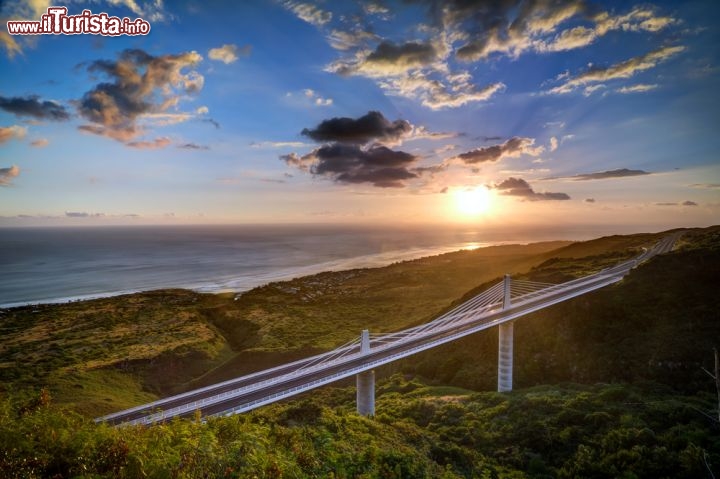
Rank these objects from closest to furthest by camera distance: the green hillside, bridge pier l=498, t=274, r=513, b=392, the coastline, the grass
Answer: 1. the green hillside
2. bridge pier l=498, t=274, r=513, b=392
3. the grass
4. the coastline

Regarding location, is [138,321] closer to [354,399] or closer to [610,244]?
[354,399]

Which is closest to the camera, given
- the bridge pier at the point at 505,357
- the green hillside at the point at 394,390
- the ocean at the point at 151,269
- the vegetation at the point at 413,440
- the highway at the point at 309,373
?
the vegetation at the point at 413,440

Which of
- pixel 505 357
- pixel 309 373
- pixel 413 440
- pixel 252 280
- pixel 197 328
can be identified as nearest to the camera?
pixel 413 440

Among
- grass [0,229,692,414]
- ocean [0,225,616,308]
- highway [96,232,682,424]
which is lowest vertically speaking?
grass [0,229,692,414]

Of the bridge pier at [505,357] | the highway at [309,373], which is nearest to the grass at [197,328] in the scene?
the highway at [309,373]

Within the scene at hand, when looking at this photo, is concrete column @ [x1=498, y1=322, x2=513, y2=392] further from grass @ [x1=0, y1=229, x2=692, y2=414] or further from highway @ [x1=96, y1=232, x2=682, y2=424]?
grass @ [x1=0, y1=229, x2=692, y2=414]

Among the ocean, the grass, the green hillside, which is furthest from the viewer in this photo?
the ocean

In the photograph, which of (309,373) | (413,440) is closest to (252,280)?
(309,373)

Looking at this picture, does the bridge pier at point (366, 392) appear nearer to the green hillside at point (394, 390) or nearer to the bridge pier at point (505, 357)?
the green hillside at point (394, 390)

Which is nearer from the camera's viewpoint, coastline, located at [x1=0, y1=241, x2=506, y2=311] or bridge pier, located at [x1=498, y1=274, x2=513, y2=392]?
bridge pier, located at [x1=498, y1=274, x2=513, y2=392]

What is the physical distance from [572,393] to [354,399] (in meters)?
18.5

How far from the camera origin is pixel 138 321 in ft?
213

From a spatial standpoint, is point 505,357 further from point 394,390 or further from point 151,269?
point 151,269

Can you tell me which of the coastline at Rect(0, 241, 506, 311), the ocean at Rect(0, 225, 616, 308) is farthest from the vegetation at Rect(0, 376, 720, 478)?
the ocean at Rect(0, 225, 616, 308)
